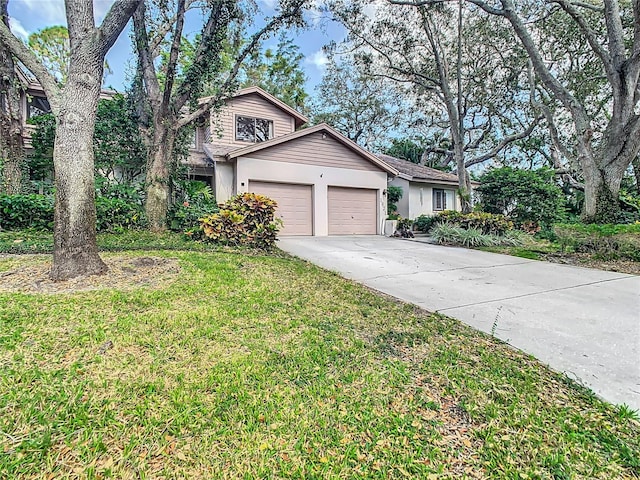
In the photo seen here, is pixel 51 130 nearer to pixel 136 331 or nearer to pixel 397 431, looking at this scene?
pixel 136 331

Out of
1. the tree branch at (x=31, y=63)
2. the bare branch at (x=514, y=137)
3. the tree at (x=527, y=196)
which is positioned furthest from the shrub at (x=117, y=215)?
the bare branch at (x=514, y=137)

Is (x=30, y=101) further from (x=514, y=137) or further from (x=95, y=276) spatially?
(x=514, y=137)

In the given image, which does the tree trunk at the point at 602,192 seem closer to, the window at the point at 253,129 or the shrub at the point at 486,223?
the shrub at the point at 486,223

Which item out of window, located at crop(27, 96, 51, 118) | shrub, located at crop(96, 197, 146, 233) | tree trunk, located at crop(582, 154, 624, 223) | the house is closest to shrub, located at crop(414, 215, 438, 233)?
the house

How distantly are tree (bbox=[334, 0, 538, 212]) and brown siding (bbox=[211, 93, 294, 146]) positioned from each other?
15.2 ft

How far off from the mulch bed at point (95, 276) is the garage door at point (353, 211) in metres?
8.24

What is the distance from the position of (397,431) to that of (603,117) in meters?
23.9

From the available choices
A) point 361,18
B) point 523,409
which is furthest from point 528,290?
point 361,18

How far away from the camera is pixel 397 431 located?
1976 millimetres

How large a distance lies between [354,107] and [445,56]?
10831 millimetres

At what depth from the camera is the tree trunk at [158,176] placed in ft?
29.0

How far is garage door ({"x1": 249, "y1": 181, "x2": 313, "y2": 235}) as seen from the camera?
12.1 metres

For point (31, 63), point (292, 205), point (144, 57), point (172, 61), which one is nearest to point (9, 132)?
point (144, 57)

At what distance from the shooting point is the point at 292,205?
12.4 m
